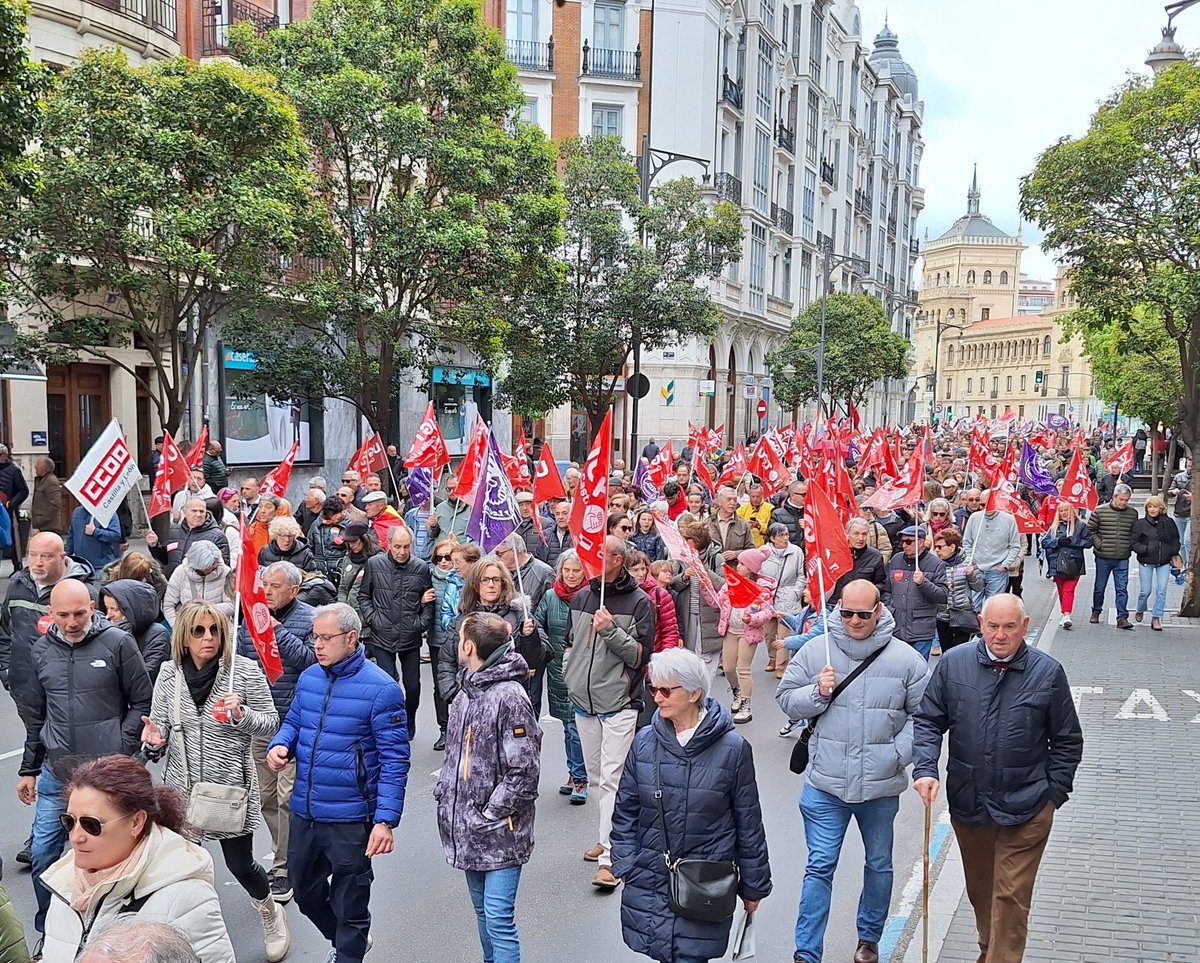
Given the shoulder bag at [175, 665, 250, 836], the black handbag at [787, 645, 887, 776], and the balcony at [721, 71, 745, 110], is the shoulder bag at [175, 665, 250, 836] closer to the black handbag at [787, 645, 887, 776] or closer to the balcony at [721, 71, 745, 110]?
the black handbag at [787, 645, 887, 776]

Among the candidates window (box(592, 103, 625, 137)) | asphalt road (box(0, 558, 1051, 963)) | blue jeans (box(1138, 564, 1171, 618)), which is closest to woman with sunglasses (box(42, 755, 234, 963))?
asphalt road (box(0, 558, 1051, 963))

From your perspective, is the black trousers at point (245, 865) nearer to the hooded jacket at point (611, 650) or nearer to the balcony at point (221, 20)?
the hooded jacket at point (611, 650)

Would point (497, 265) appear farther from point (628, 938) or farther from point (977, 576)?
point (628, 938)

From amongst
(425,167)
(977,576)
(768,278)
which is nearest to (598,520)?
(977,576)

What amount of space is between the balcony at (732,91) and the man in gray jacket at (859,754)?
133 feet

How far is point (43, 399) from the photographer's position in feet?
65.0

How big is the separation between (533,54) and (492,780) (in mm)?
38364

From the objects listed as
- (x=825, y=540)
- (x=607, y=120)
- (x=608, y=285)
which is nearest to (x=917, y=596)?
(x=825, y=540)

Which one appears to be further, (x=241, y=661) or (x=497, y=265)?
(x=497, y=265)

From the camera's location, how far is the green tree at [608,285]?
26328mm

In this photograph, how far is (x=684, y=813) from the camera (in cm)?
417

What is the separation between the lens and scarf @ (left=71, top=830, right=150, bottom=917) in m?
2.97

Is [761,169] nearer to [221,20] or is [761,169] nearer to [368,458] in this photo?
[221,20]

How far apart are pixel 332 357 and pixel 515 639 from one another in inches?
598
